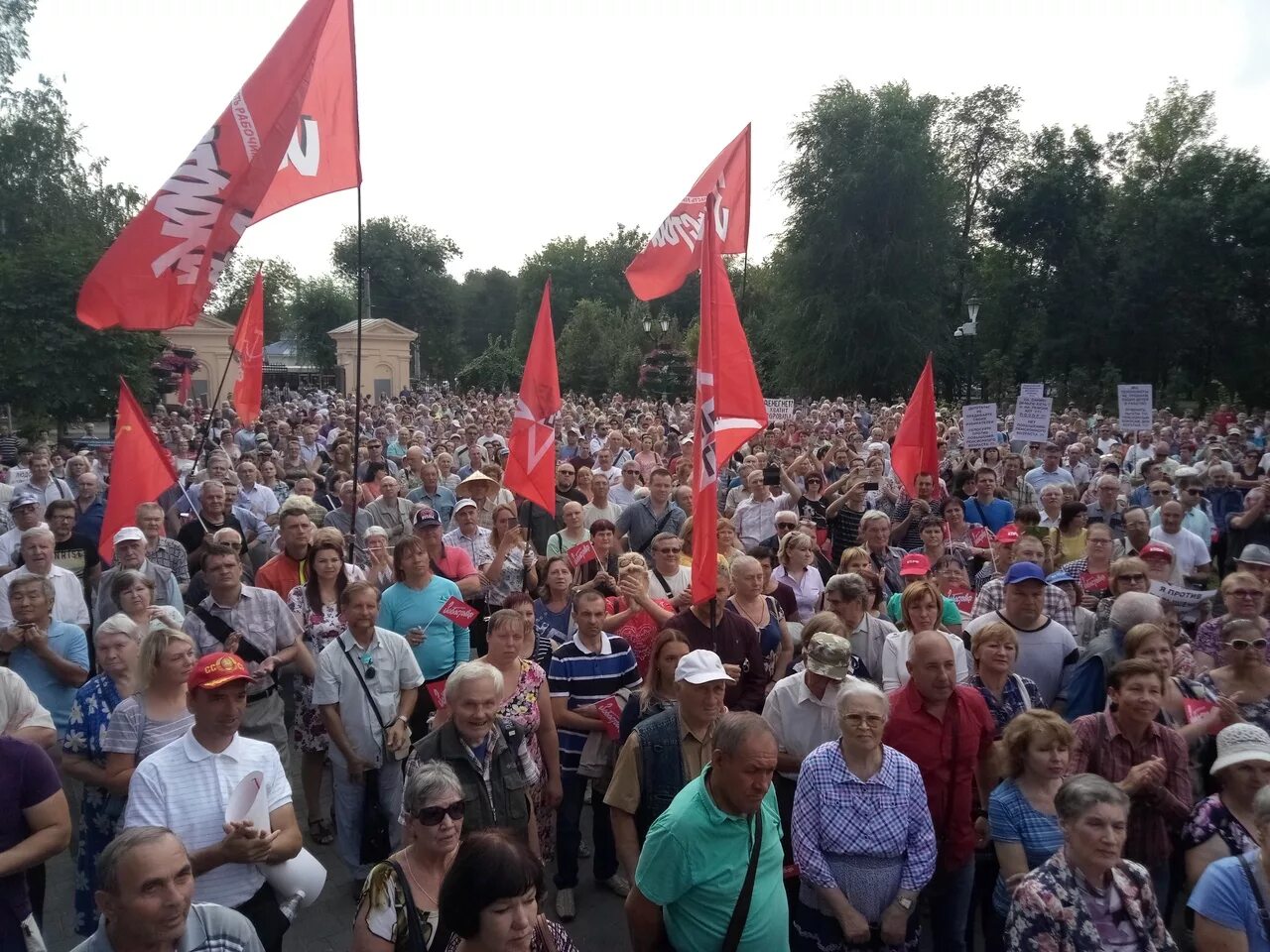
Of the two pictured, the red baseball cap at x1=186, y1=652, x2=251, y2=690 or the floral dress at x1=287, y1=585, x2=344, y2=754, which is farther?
the floral dress at x1=287, y1=585, x2=344, y2=754

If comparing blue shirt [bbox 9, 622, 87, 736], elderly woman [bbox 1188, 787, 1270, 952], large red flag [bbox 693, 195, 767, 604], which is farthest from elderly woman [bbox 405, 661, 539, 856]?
elderly woman [bbox 1188, 787, 1270, 952]

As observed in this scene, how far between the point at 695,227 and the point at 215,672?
760cm

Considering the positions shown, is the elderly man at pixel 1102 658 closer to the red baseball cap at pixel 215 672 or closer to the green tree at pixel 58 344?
the red baseball cap at pixel 215 672

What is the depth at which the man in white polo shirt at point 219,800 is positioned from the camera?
2.95 metres

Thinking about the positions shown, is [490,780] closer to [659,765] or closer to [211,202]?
[659,765]

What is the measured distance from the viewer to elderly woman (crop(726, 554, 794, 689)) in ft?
17.5

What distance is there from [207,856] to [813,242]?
133ft

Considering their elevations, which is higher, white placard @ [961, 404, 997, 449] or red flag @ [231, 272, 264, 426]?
red flag @ [231, 272, 264, 426]

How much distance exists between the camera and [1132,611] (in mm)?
4621

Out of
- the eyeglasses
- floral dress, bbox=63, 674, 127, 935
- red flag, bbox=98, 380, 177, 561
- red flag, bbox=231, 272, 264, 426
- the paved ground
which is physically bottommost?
the paved ground

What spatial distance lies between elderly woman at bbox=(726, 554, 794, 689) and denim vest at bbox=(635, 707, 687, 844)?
1.66 metres

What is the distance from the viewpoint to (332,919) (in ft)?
14.8

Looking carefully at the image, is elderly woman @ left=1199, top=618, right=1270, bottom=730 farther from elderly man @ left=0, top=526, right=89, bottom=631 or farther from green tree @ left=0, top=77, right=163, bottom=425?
green tree @ left=0, top=77, right=163, bottom=425

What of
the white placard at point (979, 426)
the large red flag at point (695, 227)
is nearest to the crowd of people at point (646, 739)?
the large red flag at point (695, 227)
